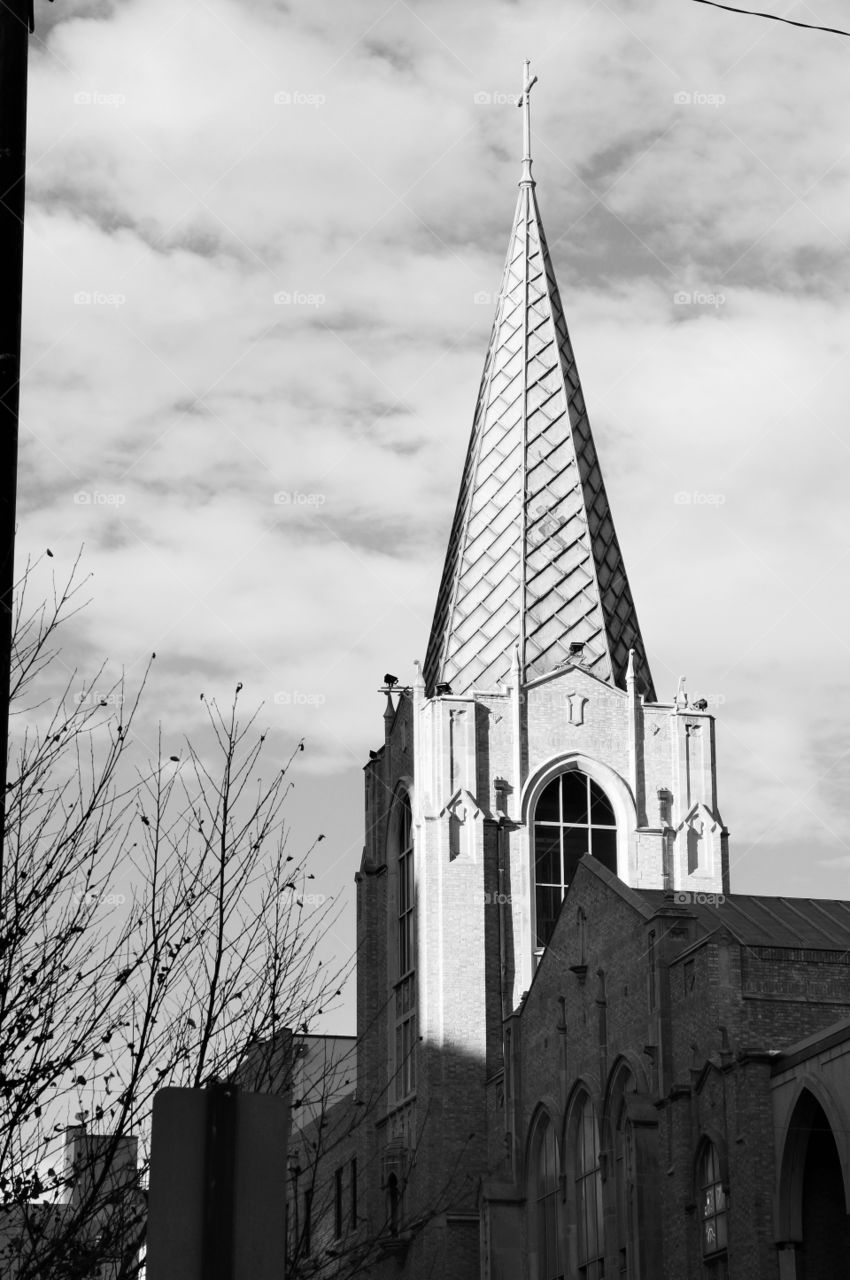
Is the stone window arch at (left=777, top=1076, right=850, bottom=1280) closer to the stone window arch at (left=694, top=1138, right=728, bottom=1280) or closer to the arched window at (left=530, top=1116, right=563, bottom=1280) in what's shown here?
the stone window arch at (left=694, top=1138, right=728, bottom=1280)

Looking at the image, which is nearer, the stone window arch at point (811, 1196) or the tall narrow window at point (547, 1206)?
the stone window arch at point (811, 1196)

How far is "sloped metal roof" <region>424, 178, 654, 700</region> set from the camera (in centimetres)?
4944

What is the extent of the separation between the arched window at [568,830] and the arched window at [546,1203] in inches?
368

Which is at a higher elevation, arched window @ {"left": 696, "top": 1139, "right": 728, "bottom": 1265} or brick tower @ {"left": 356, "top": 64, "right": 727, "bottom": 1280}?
brick tower @ {"left": 356, "top": 64, "right": 727, "bottom": 1280}

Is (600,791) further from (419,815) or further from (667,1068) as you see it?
(667,1068)

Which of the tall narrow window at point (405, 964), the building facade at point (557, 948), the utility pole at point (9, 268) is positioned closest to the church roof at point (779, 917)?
the building facade at point (557, 948)

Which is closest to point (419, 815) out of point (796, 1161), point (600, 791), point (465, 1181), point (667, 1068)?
point (600, 791)

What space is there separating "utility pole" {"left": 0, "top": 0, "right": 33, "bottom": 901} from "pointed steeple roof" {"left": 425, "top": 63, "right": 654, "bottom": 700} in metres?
41.7

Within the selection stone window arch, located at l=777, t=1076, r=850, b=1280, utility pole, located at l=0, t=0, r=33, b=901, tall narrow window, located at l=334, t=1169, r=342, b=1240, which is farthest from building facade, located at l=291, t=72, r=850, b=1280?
utility pole, located at l=0, t=0, r=33, b=901

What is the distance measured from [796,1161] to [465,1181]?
16.2 m

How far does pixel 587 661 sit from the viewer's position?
49.2 metres

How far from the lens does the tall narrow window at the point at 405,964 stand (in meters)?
47.4

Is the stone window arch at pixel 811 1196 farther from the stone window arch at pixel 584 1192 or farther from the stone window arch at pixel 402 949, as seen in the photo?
the stone window arch at pixel 402 949

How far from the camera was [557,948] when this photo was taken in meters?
37.1
